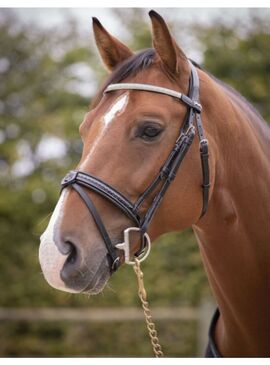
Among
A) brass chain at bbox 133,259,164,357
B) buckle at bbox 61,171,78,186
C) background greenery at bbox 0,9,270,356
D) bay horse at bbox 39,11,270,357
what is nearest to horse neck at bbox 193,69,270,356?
bay horse at bbox 39,11,270,357

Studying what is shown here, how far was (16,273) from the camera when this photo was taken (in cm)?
Answer: 957

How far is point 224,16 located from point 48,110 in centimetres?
359

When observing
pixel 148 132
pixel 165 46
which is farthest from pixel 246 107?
pixel 148 132

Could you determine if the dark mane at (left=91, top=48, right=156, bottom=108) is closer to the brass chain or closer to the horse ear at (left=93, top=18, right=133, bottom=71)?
the horse ear at (left=93, top=18, right=133, bottom=71)

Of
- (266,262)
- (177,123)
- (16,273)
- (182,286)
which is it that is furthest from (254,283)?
(16,273)

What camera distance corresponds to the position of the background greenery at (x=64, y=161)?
334 inches

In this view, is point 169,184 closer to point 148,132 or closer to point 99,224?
point 148,132

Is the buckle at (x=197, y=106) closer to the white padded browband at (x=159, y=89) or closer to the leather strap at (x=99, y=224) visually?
the white padded browband at (x=159, y=89)

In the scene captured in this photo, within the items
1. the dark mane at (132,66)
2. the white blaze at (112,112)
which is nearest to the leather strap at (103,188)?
the white blaze at (112,112)

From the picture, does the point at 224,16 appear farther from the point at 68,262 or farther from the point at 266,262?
the point at 68,262

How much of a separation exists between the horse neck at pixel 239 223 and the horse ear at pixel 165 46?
0.69 feet

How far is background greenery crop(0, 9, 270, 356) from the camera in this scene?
8484 mm

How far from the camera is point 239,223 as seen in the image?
2.97 metres

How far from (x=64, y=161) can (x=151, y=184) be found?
6882 mm
